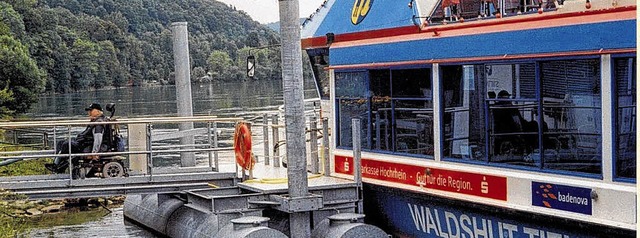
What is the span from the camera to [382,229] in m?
15.3

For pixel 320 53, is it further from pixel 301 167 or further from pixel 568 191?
pixel 568 191

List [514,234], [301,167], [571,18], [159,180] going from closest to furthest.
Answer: [571,18]
[514,234]
[301,167]
[159,180]

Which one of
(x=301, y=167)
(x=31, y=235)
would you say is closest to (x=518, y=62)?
(x=301, y=167)

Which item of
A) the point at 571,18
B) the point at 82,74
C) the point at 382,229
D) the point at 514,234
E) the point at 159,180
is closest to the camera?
the point at 571,18

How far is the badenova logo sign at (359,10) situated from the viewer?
1546cm

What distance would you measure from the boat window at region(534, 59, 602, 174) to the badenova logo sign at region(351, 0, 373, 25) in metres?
4.01

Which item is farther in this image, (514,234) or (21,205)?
(21,205)

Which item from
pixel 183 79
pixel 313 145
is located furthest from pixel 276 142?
pixel 183 79

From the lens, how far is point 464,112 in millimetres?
13258

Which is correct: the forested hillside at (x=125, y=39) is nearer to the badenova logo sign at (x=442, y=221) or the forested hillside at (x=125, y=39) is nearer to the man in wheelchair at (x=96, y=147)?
the man in wheelchair at (x=96, y=147)

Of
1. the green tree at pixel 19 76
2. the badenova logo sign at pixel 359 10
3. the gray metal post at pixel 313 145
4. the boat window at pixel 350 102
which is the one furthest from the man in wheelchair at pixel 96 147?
the green tree at pixel 19 76

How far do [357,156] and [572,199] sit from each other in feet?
12.8

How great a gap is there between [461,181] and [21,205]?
11423 mm

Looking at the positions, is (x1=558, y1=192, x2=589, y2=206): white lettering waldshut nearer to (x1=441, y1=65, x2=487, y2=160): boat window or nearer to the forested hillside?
(x1=441, y1=65, x2=487, y2=160): boat window
